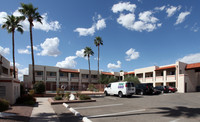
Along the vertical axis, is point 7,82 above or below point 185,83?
above

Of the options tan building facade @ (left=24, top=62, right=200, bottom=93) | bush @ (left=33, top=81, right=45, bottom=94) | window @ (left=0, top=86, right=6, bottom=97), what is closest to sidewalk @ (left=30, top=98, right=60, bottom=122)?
window @ (left=0, top=86, right=6, bottom=97)

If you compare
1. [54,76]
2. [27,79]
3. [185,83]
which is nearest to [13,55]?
[27,79]

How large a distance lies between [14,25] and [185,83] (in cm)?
3643

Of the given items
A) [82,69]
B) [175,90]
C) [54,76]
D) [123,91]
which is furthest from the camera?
[82,69]

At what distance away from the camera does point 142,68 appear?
4328 centimetres

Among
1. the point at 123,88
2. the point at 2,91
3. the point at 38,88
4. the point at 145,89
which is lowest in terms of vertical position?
the point at 145,89

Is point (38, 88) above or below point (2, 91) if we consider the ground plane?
below

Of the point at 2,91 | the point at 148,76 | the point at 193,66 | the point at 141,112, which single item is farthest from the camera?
the point at 148,76

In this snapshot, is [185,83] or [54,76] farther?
[54,76]

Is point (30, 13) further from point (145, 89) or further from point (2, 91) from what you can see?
point (145, 89)

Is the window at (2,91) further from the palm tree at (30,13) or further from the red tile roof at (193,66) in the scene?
the red tile roof at (193,66)

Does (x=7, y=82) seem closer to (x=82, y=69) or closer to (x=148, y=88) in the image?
(x=148, y=88)

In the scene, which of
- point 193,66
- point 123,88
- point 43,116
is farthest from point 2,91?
point 193,66

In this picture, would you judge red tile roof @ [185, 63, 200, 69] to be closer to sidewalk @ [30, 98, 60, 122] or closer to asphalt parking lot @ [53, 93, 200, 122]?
asphalt parking lot @ [53, 93, 200, 122]
